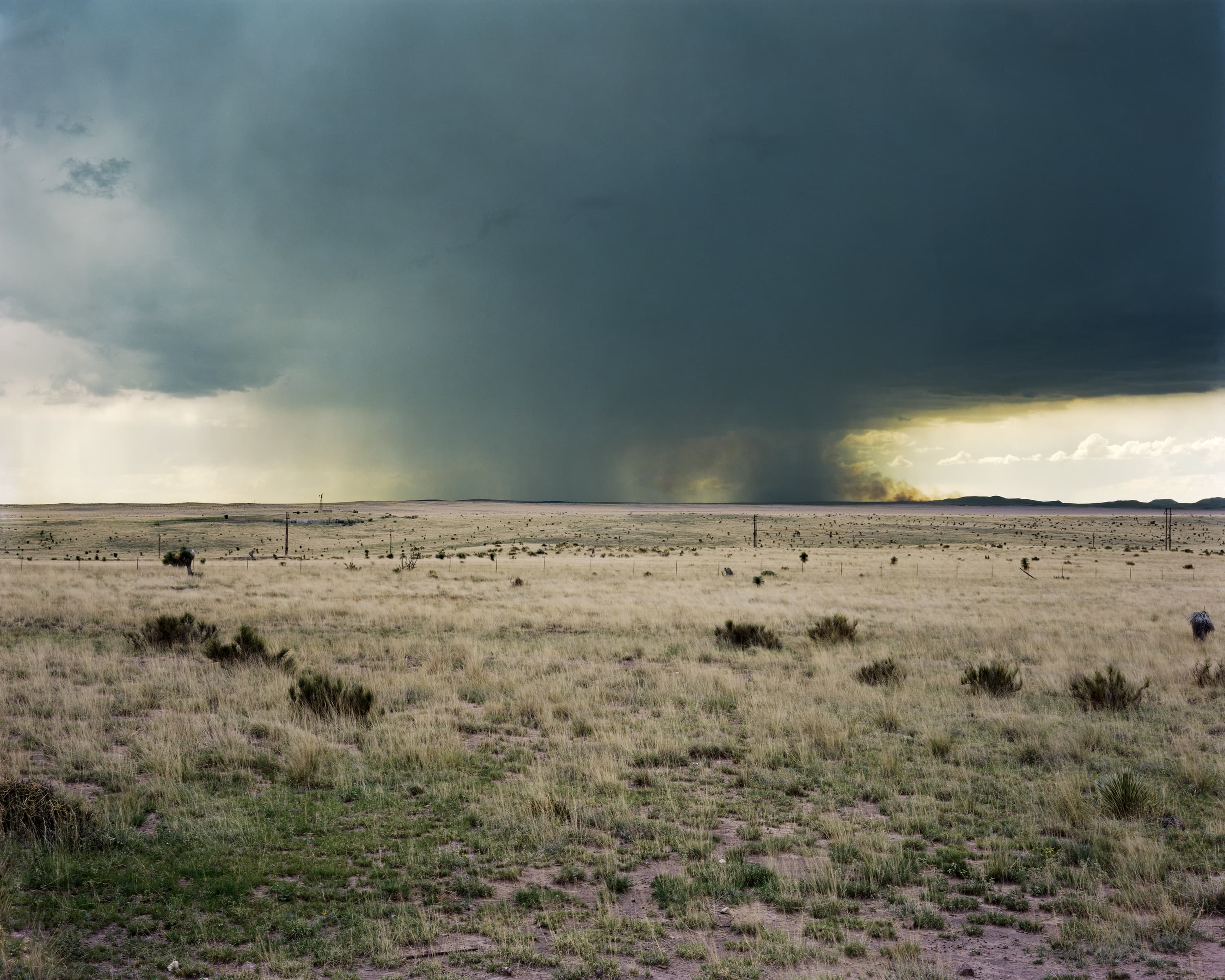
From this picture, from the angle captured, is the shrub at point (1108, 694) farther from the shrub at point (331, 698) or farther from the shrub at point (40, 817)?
the shrub at point (40, 817)

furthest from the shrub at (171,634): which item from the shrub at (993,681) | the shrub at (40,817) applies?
the shrub at (993,681)

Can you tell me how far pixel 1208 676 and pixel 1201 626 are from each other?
6.43 meters

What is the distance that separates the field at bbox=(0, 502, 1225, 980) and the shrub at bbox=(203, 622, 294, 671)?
0.10m

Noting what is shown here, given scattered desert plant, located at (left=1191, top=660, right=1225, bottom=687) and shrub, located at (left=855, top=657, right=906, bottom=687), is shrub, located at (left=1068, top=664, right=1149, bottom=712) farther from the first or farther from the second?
shrub, located at (left=855, top=657, right=906, bottom=687)

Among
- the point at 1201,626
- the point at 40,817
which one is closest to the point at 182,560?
the point at 40,817

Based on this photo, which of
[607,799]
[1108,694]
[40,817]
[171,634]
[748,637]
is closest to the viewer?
[40,817]

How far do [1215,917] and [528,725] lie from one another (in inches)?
349

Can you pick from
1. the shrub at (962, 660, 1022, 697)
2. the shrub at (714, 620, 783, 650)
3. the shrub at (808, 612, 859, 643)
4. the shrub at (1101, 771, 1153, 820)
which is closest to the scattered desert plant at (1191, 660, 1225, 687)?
the shrub at (962, 660, 1022, 697)

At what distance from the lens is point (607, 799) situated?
9086 mm

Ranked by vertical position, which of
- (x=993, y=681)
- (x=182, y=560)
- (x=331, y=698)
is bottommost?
(x=993, y=681)

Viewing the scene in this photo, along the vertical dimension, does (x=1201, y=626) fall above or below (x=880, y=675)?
above

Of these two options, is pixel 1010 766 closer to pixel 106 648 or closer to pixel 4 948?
pixel 4 948

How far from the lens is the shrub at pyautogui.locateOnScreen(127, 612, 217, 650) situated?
1892cm

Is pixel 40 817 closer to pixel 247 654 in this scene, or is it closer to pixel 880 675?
pixel 247 654
